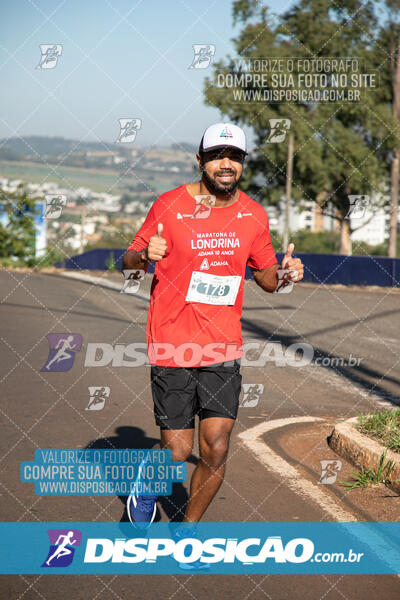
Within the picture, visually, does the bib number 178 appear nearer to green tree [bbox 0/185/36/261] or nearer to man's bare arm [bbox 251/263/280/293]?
man's bare arm [bbox 251/263/280/293]

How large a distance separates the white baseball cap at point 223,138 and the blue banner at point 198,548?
188 centimetres

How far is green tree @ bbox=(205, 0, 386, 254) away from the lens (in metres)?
44.8

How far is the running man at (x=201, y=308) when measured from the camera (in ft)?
13.5

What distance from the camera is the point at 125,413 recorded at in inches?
292

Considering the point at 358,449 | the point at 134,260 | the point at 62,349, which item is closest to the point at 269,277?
the point at 134,260

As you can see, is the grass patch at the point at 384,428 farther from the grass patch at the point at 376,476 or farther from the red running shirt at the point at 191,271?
the red running shirt at the point at 191,271

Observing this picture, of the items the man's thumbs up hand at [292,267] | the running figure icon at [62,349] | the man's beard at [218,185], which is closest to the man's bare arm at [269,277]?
Answer: the man's thumbs up hand at [292,267]

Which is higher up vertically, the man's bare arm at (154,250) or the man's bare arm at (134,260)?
the man's bare arm at (154,250)

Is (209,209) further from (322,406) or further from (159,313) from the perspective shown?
(322,406)

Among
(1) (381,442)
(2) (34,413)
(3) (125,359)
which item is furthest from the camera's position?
(3) (125,359)

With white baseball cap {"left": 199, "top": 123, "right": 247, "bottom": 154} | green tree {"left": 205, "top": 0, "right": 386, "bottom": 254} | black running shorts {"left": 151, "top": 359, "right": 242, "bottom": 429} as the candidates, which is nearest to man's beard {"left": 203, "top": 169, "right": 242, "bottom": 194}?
white baseball cap {"left": 199, "top": 123, "right": 247, "bottom": 154}

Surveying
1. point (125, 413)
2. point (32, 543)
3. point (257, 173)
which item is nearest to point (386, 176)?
point (257, 173)

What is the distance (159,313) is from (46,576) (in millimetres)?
1360

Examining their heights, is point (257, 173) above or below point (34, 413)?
above
